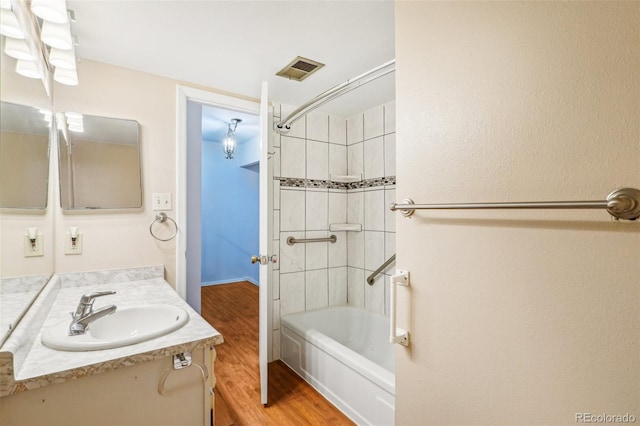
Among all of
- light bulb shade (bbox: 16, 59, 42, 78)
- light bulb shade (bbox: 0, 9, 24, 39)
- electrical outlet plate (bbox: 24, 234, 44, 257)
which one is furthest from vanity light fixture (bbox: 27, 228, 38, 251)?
light bulb shade (bbox: 0, 9, 24, 39)

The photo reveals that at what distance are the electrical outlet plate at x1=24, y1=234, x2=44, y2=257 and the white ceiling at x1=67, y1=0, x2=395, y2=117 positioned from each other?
0.99m

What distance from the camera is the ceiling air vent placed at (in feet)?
5.65

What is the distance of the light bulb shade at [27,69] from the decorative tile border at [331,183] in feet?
4.81

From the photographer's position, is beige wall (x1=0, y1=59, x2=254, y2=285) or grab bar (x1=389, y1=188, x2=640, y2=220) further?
beige wall (x1=0, y1=59, x2=254, y2=285)

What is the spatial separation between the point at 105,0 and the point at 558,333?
6.29 ft

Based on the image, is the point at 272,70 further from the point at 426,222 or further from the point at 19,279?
the point at 19,279

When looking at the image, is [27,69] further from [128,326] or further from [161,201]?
[128,326]

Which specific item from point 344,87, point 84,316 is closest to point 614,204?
point 344,87

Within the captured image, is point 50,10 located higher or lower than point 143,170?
higher

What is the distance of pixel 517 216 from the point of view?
735 mm

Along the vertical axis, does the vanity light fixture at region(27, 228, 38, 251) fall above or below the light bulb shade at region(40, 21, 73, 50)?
below

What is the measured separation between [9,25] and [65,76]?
76 cm

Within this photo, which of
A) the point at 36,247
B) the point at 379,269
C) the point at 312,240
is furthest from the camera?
the point at 312,240

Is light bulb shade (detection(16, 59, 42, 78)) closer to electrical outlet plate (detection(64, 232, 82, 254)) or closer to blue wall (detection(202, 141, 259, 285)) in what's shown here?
electrical outlet plate (detection(64, 232, 82, 254))
